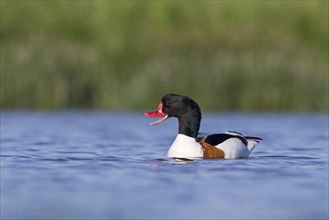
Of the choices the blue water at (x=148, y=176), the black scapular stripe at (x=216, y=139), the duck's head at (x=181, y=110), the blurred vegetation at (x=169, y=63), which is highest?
the blurred vegetation at (x=169, y=63)

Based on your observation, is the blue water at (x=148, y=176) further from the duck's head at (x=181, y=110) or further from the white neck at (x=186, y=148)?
the duck's head at (x=181, y=110)

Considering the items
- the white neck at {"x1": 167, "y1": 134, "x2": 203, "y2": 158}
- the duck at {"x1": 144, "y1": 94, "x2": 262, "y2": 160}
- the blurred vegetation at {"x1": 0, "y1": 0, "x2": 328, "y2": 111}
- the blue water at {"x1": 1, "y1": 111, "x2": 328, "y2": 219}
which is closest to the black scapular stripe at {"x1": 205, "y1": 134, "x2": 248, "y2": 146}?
the duck at {"x1": 144, "y1": 94, "x2": 262, "y2": 160}

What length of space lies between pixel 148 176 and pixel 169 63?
36.7 ft

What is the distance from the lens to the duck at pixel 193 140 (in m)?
12.6

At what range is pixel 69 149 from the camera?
14422 mm

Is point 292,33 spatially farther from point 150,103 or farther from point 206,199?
point 206,199

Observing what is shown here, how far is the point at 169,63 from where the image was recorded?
21891mm

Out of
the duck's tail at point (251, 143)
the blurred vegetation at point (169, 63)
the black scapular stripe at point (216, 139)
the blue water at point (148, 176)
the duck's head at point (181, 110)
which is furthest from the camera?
the blurred vegetation at point (169, 63)

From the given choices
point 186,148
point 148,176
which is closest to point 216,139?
point 186,148

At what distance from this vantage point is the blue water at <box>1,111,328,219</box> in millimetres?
8578

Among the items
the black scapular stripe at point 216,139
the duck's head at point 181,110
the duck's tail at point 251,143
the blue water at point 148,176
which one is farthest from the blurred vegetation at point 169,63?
the black scapular stripe at point 216,139

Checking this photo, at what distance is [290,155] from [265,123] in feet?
18.4

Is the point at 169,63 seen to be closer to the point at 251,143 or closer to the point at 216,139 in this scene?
the point at 251,143

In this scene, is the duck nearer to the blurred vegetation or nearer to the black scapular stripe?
the black scapular stripe
